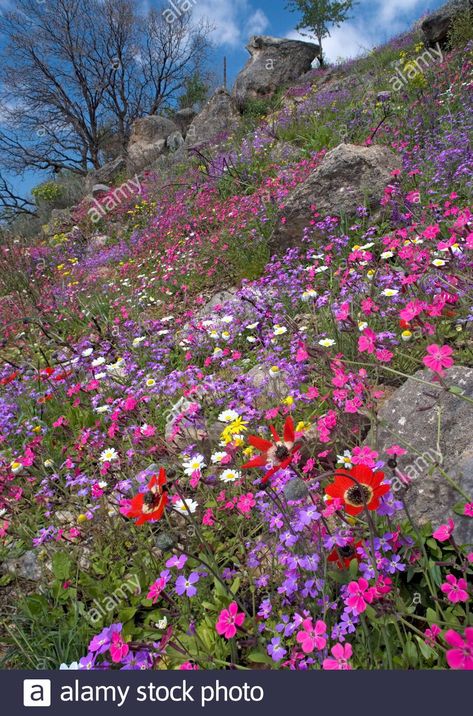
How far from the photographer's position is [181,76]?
28.4 meters

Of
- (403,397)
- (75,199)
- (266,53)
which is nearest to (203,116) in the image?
(266,53)

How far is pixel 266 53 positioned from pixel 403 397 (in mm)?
21241

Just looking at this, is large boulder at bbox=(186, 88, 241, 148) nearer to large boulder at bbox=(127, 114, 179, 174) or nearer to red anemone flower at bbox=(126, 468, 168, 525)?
large boulder at bbox=(127, 114, 179, 174)

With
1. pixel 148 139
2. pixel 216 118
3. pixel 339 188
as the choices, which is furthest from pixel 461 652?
pixel 148 139

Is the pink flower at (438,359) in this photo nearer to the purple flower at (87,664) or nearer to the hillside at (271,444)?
the hillside at (271,444)

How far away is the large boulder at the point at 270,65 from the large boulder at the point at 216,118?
1.49ft

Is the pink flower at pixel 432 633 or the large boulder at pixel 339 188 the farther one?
the large boulder at pixel 339 188

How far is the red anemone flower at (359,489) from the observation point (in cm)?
122

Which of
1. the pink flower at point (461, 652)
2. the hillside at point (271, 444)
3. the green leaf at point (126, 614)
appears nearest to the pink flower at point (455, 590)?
the hillside at point (271, 444)

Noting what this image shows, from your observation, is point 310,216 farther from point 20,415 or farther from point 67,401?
point 20,415

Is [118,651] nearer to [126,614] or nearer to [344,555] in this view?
[126,614]

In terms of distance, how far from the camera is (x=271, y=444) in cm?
147

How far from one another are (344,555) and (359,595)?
0.29m

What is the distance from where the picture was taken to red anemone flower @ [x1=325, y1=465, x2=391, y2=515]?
122cm
